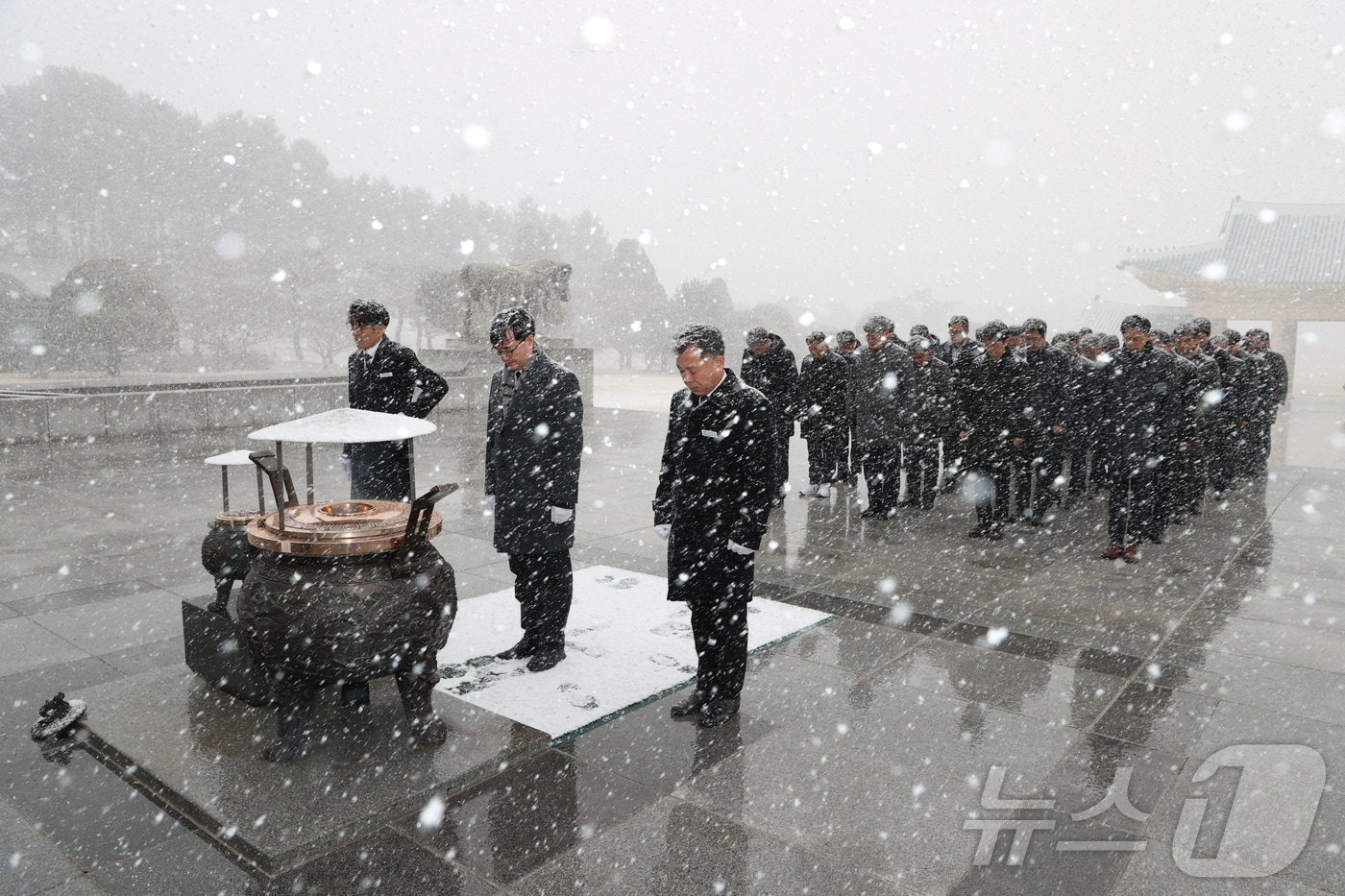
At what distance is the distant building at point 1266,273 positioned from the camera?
3397cm

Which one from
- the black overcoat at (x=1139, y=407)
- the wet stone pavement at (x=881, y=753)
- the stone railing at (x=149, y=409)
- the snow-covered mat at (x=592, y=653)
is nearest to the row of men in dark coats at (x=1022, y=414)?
the black overcoat at (x=1139, y=407)

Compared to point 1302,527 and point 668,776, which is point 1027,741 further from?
point 1302,527

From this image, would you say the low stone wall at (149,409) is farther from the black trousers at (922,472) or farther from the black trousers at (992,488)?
the black trousers at (992,488)

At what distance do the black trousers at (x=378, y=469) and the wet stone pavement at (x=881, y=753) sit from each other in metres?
1.34

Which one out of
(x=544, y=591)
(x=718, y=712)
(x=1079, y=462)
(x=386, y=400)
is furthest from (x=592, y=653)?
(x=1079, y=462)

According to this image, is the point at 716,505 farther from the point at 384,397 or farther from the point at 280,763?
the point at 384,397

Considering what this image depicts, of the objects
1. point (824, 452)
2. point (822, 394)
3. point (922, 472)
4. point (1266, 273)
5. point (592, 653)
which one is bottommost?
point (592, 653)

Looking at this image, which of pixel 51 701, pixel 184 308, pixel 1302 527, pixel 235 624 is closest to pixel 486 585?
pixel 235 624

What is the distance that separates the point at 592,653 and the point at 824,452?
5.77 m

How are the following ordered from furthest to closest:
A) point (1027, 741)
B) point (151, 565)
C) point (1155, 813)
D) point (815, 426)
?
point (815, 426) < point (151, 565) < point (1027, 741) < point (1155, 813)

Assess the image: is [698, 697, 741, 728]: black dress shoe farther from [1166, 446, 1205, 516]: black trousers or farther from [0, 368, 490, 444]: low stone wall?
[0, 368, 490, 444]: low stone wall

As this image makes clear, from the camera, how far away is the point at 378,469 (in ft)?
16.3

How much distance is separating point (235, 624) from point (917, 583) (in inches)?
177

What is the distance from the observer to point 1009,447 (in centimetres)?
816
